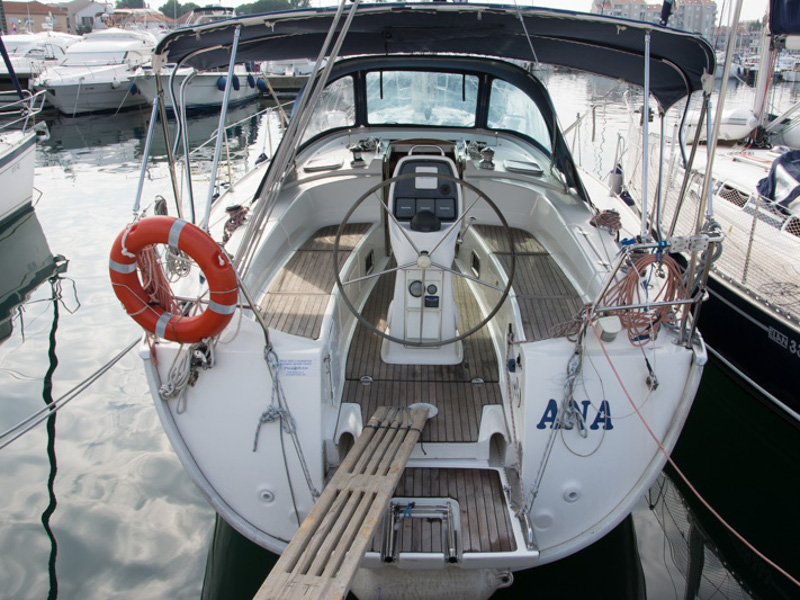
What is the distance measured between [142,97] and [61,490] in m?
18.9

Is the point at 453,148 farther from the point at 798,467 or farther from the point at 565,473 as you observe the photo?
the point at 798,467

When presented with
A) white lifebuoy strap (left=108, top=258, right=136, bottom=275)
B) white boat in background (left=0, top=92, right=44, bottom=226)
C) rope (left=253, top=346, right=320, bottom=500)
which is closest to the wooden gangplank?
rope (left=253, top=346, right=320, bottom=500)

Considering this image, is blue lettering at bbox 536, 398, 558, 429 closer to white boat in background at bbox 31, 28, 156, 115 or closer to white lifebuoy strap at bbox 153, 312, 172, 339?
white lifebuoy strap at bbox 153, 312, 172, 339

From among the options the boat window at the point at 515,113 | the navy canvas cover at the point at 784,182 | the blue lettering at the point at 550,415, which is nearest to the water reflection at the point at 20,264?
the boat window at the point at 515,113

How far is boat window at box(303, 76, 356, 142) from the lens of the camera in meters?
5.34

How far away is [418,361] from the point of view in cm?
360

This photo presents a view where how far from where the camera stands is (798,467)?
4.03 metres

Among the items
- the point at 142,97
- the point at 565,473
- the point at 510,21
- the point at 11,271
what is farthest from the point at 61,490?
the point at 142,97

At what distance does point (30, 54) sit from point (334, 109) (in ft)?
73.0

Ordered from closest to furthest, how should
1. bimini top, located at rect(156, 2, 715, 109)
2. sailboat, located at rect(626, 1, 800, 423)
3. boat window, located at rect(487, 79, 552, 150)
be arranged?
bimini top, located at rect(156, 2, 715, 109), sailboat, located at rect(626, 1, 800, 423), boat window, located at rect(487, 79, 552, 150)

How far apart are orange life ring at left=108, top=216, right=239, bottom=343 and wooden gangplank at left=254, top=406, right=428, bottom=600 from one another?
0.81 meters

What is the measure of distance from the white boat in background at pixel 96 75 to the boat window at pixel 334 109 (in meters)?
13.8

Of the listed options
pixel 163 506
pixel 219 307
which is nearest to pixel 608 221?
pixel 219 307

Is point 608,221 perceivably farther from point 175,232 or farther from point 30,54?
point 30,54
